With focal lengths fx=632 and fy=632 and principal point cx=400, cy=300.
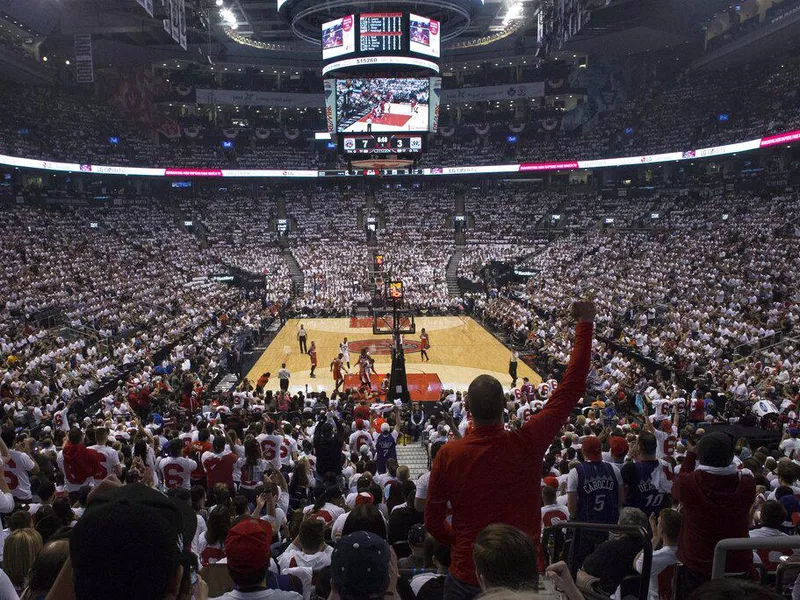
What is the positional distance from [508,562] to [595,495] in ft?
10.7

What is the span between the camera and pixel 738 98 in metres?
43.0

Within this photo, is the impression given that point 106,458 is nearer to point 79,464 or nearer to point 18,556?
point 79,464

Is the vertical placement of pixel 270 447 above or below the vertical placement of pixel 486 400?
below

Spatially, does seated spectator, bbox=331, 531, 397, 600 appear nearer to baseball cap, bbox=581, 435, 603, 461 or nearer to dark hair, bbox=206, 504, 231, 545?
dark hair, bbox=206, 504, 231, 545

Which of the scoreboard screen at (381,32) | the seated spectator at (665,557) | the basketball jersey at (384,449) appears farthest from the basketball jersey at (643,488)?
the scoreboard screen at (381,32)

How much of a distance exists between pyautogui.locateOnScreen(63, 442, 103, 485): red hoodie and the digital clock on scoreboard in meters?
23.5

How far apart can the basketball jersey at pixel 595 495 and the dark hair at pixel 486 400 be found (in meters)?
2.47

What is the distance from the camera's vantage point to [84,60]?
3108 centimetres

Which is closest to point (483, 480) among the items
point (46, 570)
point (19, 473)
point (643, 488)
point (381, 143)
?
point (46, 570)

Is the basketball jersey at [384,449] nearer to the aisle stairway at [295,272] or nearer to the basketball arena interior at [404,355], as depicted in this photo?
the basketball arena interior at [404,355]

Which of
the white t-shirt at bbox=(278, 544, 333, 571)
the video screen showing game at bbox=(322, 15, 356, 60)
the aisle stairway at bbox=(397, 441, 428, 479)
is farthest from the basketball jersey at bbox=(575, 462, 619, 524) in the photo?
the video screen showing game at bbox=(322, 15, 356, 60)

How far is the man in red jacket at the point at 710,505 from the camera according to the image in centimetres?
389

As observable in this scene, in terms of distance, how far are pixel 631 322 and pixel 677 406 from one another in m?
12.6

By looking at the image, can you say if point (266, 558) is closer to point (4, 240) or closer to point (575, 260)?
point (4, 240)
